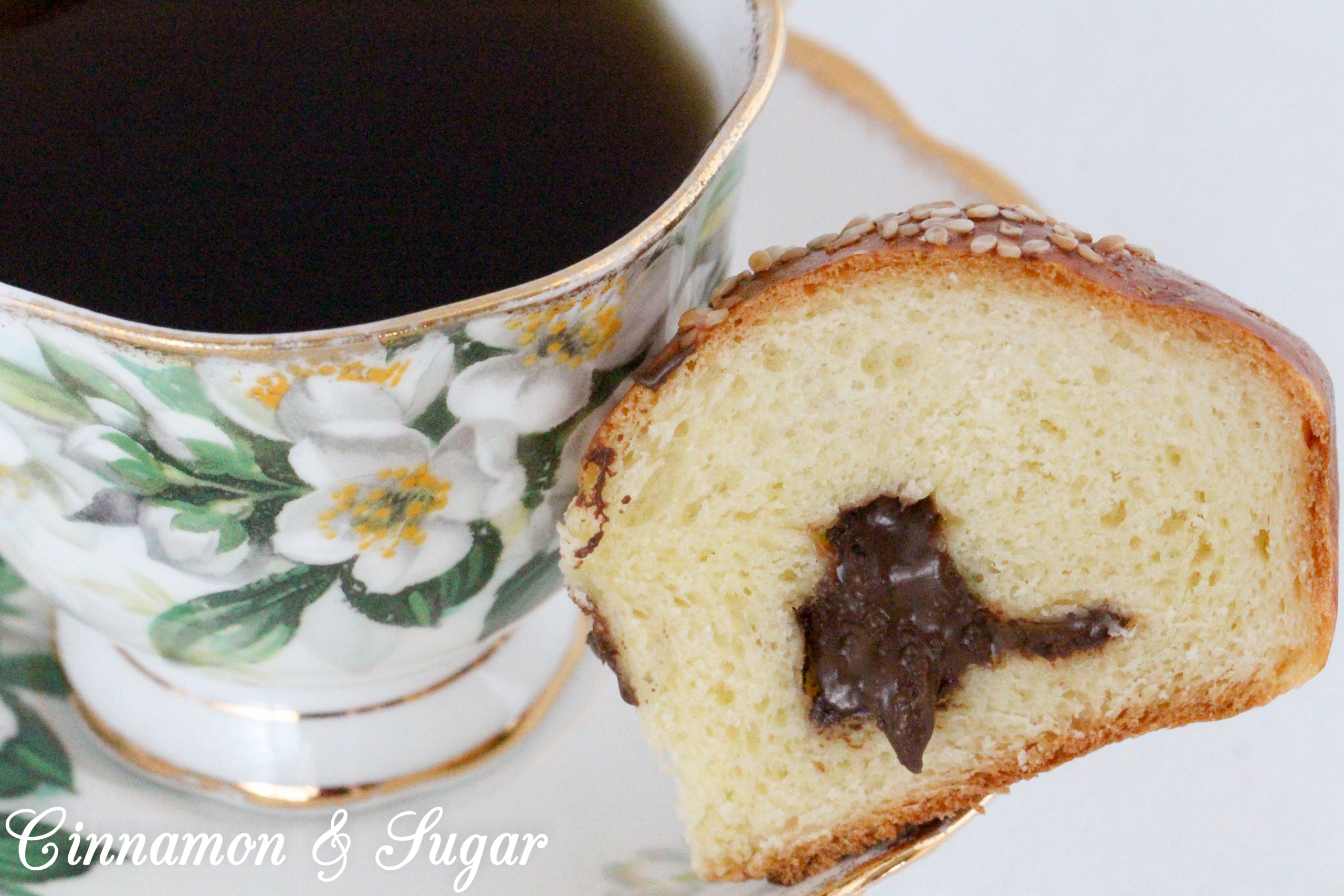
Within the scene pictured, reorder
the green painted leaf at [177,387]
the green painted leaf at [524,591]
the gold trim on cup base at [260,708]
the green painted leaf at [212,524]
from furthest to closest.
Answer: the gold trim on cup base at [260,708] → the green painted leaf at [524,591] → the green painted leaf at [212,524] → the green painted leaf at [177,387]

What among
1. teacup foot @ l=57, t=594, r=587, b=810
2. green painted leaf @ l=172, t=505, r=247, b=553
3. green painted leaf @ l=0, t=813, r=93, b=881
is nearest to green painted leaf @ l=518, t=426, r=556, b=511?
green painted leaf @ l=172, t=505, r=247, b=553

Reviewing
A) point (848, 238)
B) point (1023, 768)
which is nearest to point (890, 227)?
point (848, 238)

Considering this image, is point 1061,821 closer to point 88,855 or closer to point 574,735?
point 574,735

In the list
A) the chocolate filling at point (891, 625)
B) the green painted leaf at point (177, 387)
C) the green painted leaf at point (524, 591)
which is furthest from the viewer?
the green painted leaf at point (524, 591)

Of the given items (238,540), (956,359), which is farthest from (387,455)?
(956,359)

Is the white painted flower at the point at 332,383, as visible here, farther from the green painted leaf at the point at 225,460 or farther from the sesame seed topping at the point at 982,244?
the sesame seed topping at the point at 982,244

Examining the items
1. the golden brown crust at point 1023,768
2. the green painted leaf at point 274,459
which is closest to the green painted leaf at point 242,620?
the green painted leaf at point 274,459
